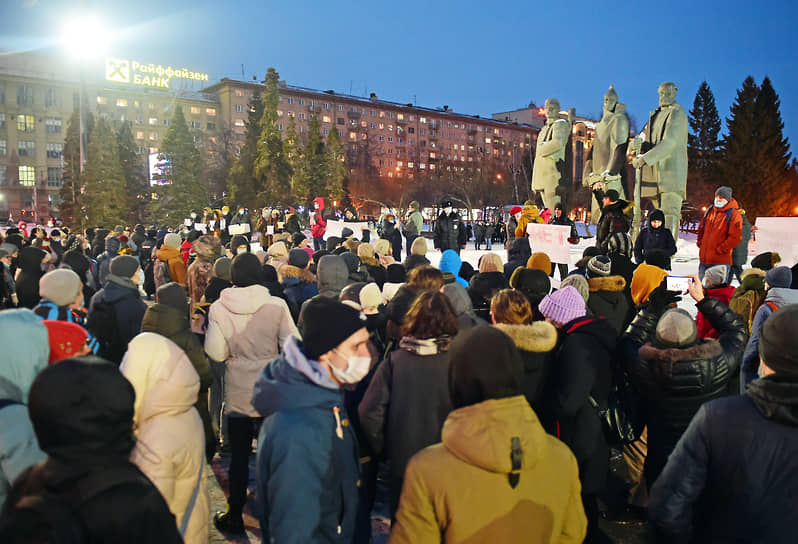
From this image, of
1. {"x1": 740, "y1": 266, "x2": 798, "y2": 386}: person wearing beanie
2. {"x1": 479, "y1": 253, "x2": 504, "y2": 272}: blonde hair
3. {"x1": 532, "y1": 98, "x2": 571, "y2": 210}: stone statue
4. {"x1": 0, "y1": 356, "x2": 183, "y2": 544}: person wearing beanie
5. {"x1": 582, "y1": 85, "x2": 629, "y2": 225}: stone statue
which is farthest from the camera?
{"x1": 532, "y1": 98, "x2": 571, "y2": 210}: stone statue

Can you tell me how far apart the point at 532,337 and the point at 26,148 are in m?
103

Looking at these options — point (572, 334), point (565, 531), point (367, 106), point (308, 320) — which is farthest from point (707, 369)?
point (367, 106)

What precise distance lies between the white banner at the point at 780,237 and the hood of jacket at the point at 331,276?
5741 millimetres

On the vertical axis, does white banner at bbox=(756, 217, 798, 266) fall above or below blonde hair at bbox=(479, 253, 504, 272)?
above

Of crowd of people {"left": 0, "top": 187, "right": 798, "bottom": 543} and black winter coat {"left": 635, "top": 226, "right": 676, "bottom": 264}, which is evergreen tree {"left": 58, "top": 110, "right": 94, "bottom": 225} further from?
crowd of people {"left": 0, "top": 187, "right": 798, "bottom": 543}

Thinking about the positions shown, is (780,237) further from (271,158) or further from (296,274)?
(271,158)

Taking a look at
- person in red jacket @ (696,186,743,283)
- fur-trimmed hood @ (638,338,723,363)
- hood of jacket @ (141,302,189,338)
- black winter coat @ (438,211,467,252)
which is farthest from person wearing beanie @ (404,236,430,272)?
black winter coat @ (438,211,467,252)

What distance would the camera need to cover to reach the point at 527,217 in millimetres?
11492

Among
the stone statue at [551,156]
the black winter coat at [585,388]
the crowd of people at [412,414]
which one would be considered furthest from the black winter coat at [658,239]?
the black winter coat at [585,388]

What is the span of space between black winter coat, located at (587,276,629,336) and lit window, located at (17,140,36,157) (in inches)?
3993

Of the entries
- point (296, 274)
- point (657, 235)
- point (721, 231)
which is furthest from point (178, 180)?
point (721, 231)

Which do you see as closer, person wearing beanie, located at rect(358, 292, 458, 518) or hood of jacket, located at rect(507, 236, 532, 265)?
person wearing beanie, located at rect(358, 292, 458, 518)

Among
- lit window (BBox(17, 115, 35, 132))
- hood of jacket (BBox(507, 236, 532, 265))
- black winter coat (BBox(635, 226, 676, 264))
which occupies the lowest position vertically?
hood of jacket (BBox(507, 236, 532, 265))

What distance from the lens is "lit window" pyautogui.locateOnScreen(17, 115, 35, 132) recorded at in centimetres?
8794
